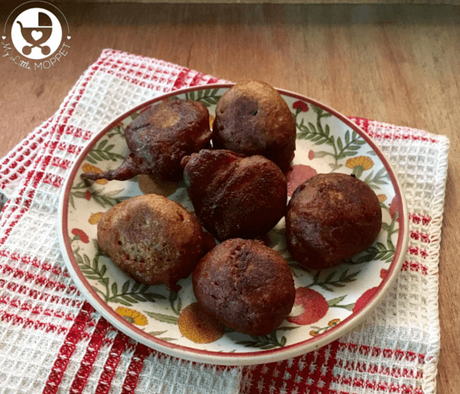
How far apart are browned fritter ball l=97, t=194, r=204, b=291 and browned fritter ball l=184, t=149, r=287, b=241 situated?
6 cm

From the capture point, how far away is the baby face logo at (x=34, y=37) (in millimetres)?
1656

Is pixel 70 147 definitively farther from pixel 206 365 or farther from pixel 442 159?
pixel 442 159

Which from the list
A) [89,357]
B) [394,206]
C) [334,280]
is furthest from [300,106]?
[89,357]

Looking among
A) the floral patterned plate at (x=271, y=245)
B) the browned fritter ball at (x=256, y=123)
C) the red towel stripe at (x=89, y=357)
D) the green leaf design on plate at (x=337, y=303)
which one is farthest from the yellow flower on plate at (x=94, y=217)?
the green leaf design on plate at (x=337, y=303)

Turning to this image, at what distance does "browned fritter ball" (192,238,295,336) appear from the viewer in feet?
2.79

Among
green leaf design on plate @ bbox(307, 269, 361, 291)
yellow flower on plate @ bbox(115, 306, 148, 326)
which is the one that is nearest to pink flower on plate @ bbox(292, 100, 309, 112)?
green leaf design on plate @ bbox(307, 269, 361, 291)

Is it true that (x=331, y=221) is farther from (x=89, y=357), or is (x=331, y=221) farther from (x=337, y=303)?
(x=89, y=357)

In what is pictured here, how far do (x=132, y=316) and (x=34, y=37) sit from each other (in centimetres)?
122

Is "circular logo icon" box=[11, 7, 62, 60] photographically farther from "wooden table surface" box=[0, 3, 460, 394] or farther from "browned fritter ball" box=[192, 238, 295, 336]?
"browned fritter ball" box=[192, 238, 295, 336]

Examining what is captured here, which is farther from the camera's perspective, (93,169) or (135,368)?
(93,169)

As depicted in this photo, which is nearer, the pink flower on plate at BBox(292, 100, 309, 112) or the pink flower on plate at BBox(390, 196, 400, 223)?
the pink flower on plate at BBox(390, 196, 400, 223)

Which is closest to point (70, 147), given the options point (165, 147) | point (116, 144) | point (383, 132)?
point (116, 144)

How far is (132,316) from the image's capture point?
0.93 m

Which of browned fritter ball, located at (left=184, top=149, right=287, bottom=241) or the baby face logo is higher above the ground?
the baby face logo
